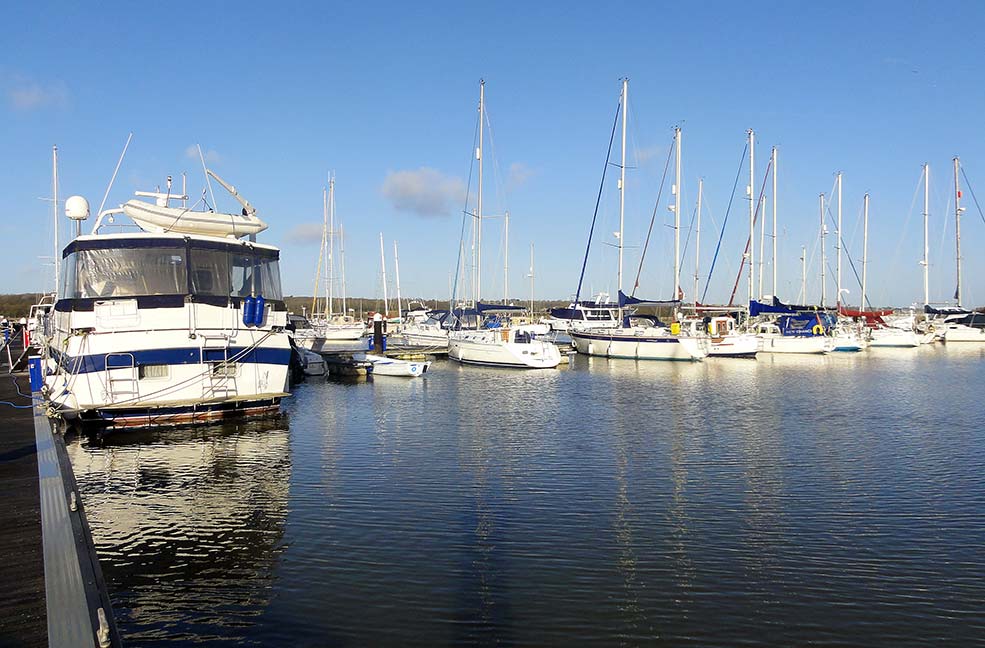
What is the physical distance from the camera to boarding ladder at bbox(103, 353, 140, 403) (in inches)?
725

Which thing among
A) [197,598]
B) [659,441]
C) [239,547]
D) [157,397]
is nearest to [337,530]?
[239,547]

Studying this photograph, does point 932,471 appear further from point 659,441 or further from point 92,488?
point 92,488

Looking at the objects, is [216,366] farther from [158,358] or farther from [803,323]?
[803,323]

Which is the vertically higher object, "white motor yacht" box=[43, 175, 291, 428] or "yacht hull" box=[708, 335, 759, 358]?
"white motor yacht" box=[43, 175, 291, 428]

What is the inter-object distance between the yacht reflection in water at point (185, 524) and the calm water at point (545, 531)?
5cm

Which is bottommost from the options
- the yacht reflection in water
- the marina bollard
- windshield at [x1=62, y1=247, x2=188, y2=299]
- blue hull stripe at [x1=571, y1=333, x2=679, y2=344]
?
the yacht reflection in water

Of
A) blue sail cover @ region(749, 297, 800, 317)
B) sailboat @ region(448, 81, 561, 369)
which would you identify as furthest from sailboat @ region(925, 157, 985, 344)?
sailboat @ region(448, 81, 561, 369)

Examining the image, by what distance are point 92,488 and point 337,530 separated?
5.58m

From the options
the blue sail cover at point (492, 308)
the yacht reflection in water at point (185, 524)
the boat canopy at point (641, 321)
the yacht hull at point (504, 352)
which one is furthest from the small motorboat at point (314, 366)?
the boat canopy at point (641, 321)

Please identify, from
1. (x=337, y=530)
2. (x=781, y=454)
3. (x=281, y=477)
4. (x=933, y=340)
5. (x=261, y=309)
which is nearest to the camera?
(x=337, y=530)

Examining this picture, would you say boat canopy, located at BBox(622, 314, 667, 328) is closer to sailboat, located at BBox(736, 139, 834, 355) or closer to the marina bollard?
sailboat, located at BBox(736, 139, 834, 355)

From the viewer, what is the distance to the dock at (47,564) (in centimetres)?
637

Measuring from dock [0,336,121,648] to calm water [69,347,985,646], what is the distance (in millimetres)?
996

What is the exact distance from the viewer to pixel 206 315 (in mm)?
19453
